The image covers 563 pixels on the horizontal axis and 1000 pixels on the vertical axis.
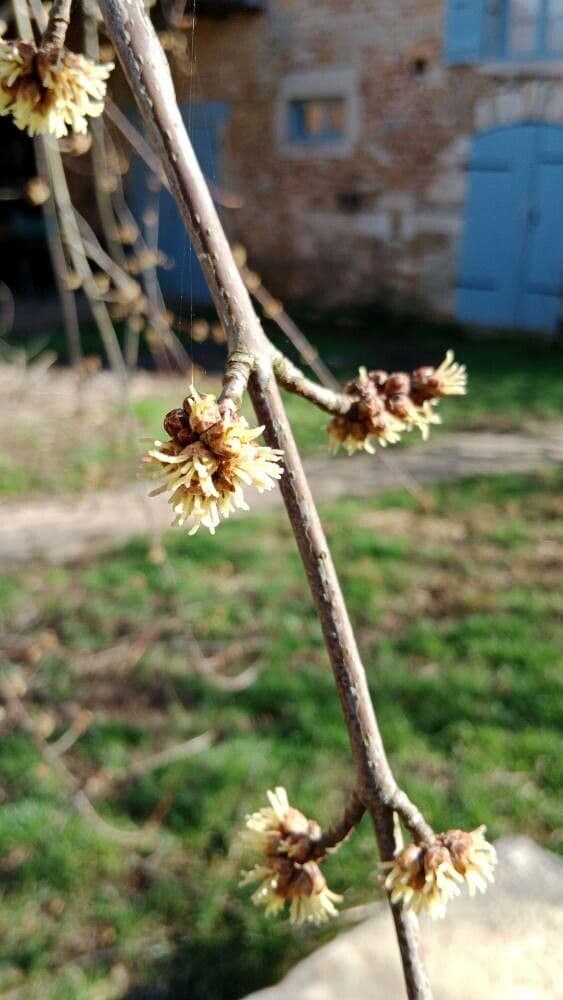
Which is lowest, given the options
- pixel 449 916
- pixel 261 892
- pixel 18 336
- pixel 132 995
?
pixel 18 336

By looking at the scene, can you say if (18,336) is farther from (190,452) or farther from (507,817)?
(190,452)

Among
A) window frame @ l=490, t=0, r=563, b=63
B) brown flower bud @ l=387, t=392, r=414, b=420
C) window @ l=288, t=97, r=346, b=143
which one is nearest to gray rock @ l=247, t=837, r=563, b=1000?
brown flower bud @ l=387, t=392, r=414, b=420

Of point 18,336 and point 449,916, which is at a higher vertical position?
point 449,916

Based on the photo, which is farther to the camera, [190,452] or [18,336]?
[18,336]

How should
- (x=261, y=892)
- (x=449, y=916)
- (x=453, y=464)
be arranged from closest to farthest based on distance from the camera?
(x=261, y=892) < (x=449, y=916) < (x=453, y=464)

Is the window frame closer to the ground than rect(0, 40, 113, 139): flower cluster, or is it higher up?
closer to the ground

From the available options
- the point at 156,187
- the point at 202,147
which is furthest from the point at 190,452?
the point at 156,187

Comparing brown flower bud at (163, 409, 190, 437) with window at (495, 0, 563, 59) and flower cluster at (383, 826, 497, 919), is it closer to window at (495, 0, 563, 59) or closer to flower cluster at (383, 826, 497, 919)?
flower cluster at (383, 826, 497, 919)
